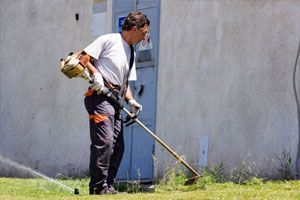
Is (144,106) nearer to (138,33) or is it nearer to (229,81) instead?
(229,81)

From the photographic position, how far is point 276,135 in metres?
11.1

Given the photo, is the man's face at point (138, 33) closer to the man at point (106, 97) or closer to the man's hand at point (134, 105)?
the man at point (106, 97)

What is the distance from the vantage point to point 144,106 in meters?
13.2

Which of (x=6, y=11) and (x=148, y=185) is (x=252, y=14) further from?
(x=6, y=11)

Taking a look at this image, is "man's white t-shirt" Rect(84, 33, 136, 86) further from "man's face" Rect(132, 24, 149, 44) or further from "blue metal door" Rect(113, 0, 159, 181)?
"blue metal door" Rect(113, 0, 159, 181)

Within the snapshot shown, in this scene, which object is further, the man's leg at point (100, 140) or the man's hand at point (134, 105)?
the man's hand at point (134, 105)

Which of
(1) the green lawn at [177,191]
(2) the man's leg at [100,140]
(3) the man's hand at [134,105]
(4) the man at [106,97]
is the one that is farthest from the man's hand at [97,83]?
(1) the green lawn at [177,191]

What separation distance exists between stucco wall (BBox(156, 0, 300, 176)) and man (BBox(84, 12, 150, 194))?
2.05m

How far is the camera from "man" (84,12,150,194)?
30.6ft

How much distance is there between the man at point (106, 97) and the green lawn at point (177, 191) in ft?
1.01

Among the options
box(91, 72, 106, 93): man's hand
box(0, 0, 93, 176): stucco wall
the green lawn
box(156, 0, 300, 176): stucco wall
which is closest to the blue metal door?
box(156, 0, 300, 176): stucco wall

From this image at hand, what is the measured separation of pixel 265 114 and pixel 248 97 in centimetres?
37

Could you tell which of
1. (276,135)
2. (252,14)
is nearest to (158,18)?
(252,14)

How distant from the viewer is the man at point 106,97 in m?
9.33
